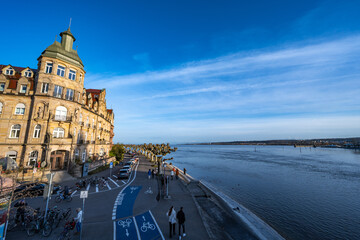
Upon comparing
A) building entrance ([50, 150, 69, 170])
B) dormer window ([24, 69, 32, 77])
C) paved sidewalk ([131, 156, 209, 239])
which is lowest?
paved sidewalk ([131, 156, 209, 239])

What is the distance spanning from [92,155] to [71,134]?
12196 mm

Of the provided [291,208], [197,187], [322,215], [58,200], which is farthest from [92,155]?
[322,215]

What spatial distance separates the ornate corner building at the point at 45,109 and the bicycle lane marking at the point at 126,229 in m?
20.6

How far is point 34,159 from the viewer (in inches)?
1027

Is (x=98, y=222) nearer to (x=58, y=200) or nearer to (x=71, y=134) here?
(x=58, y=200)

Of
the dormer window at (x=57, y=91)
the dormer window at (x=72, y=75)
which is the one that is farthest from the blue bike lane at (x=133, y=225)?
the dormer window at (x=72, y=75)

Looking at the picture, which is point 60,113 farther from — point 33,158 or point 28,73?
point 28,73

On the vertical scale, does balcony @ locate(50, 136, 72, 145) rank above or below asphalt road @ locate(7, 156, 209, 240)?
above

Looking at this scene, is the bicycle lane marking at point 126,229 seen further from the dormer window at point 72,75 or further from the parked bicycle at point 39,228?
the dormer window at point 72,75

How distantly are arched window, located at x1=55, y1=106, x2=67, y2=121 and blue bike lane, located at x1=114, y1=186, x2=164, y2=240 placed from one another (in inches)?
829

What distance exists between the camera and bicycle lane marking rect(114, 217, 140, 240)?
36.2 feet

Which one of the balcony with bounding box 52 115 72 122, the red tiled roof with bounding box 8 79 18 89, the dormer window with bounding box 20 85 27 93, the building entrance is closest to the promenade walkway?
the building entrance

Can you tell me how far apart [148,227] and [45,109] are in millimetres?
27155

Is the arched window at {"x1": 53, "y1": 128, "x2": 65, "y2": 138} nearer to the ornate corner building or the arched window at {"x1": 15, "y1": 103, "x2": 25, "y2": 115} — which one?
the ornate corner building
